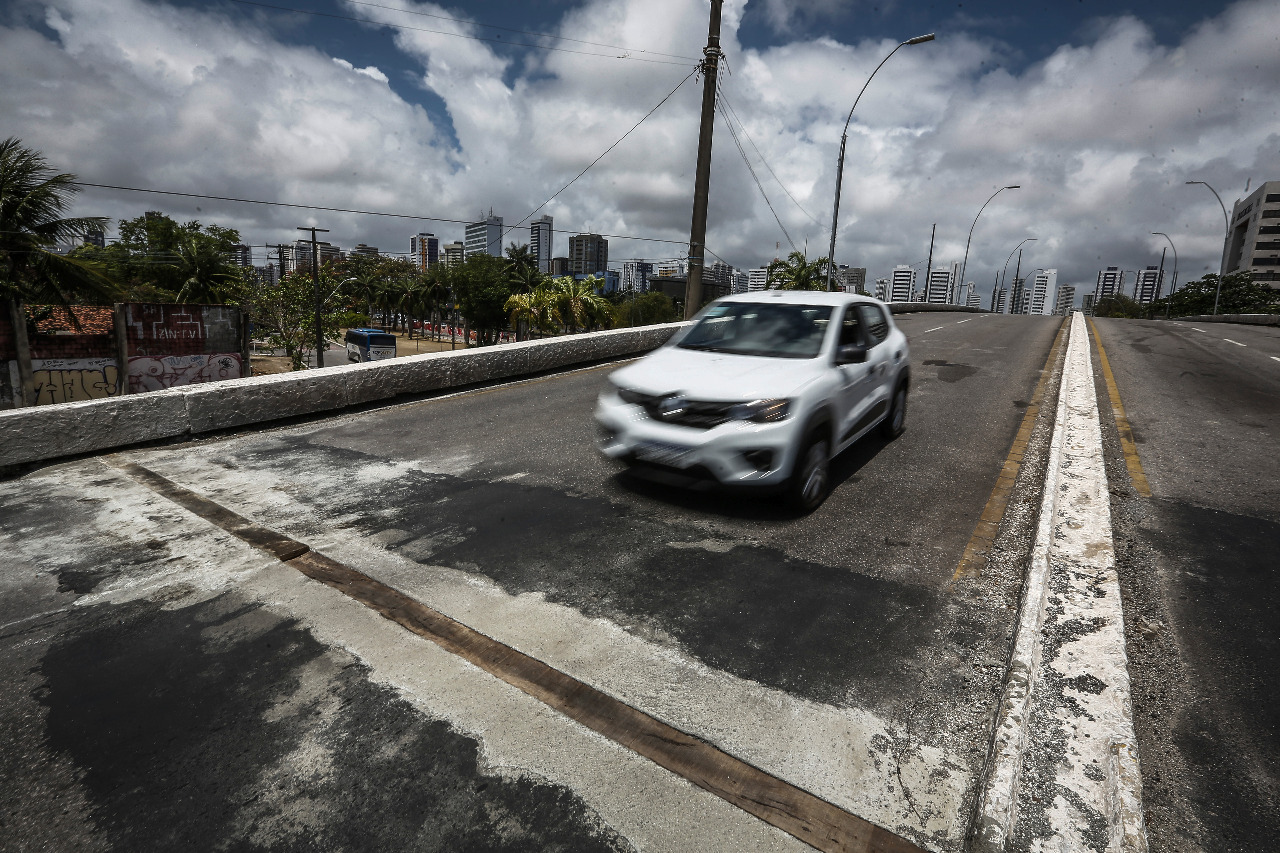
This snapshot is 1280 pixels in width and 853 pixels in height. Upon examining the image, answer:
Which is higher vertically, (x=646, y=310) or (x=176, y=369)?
(x=646, y=310)

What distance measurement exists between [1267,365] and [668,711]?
637 inches

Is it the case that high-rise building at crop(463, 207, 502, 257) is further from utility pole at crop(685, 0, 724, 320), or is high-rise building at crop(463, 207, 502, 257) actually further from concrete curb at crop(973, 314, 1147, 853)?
concrete curb at crop(973, 314, 1147, 853)

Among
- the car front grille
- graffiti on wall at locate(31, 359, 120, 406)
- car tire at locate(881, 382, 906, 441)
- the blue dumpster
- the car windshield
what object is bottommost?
the blue dumpster

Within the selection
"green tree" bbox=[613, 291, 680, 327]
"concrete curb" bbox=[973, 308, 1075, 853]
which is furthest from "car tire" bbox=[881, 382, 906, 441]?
"green tree" bbox=[613, 291, 680, 327]

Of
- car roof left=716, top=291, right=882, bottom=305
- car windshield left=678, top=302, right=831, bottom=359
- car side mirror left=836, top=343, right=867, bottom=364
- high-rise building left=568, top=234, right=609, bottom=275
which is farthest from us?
high-rise building left=568, top=234, right=609, bottom=275

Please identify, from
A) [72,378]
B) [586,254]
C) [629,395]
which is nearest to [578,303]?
[72,378]

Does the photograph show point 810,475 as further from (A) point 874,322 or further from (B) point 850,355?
(A) point 874,322

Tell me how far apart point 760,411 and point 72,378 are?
1150 inches

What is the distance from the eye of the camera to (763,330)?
5.72m

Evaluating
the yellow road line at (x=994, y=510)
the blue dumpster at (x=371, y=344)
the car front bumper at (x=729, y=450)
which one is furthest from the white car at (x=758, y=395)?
the blue dumpster at (x=371, y=344)

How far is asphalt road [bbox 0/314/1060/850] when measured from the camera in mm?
2201

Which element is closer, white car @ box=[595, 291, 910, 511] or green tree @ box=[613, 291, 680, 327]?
white car @ box=[595, 291, 910, 511]

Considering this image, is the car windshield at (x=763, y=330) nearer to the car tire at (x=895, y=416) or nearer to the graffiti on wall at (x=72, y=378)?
the car tire at (x=895, y=416)

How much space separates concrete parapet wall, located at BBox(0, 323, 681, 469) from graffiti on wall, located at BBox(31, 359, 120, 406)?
67.3ft
